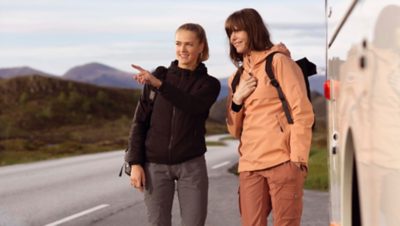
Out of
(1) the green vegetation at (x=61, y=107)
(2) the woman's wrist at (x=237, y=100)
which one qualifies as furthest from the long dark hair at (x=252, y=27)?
(1) the green vegetation at (x=61, y=107)

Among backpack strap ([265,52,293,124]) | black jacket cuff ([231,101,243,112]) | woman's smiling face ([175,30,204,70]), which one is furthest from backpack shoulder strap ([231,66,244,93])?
woman's smiling face ([175,30,204,70])

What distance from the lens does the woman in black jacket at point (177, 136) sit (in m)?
4.77

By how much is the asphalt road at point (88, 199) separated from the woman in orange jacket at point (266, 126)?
4.87 meters

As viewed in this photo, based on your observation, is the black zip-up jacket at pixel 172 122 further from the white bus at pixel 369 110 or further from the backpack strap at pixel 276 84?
the white bus at pixel 369 110

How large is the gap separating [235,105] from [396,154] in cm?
195

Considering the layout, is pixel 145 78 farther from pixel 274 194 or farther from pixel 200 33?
pixel 274 194

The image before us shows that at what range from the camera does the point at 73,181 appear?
15.2 m

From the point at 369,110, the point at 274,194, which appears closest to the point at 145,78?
the point at 274,194

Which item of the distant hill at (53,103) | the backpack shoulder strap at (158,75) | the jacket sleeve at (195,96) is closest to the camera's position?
the jacket sleeve at (195,96)

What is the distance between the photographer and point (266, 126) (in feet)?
14.1

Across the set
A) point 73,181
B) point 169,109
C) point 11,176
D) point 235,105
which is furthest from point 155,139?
point 11,176

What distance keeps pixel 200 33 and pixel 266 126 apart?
81 cm

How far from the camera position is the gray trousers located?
4801 mm

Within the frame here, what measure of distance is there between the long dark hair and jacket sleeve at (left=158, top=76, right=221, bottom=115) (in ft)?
1.61
